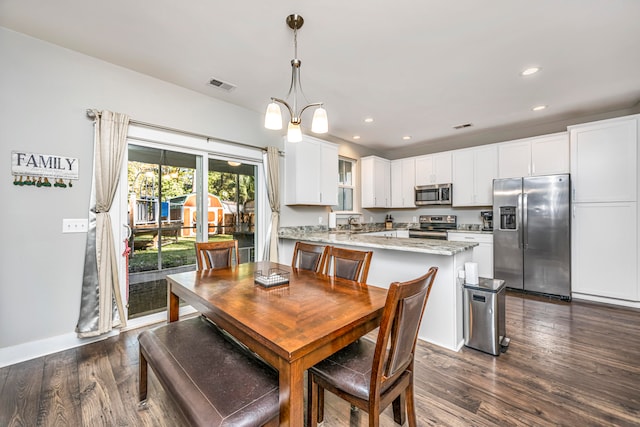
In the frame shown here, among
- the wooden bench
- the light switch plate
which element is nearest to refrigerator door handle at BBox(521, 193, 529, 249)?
the wooden bench

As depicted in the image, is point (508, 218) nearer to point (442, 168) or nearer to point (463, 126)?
point (442, 168)

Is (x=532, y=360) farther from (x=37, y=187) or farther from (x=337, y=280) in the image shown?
(x=37, y=187)

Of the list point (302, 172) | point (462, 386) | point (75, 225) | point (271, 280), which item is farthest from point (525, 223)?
point (75, 225)

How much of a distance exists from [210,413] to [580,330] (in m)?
3.61

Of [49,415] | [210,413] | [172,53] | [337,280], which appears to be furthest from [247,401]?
[172,53]

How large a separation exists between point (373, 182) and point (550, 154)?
2798 mm

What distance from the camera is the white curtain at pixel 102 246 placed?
248 centimetres

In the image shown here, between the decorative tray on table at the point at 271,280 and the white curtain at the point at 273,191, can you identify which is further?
the white curtain at the point at 273,191

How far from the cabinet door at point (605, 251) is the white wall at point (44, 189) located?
587cm

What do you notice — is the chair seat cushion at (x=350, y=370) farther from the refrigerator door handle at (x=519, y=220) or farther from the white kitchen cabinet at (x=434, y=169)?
the white kitchen cabinet at (x=434, y=169)

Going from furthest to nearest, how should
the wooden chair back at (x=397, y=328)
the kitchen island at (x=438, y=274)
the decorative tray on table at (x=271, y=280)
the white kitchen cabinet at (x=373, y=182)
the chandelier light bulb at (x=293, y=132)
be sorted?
1. the white kitchen cabinet at (x=373, y=182)
2. the kitchen island at (x=438, y=274)
3. the chandelier light bulb at (x=293, y=132)
4. the decorative tray on table at (x=271, y=280)
5. the wooden chair back at (x=397, y=328)

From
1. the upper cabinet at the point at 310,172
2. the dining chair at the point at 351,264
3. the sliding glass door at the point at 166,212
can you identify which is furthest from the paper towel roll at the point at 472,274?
the sliding glass door at the point at 166,212

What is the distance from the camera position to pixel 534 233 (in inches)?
154

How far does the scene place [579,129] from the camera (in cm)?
369
